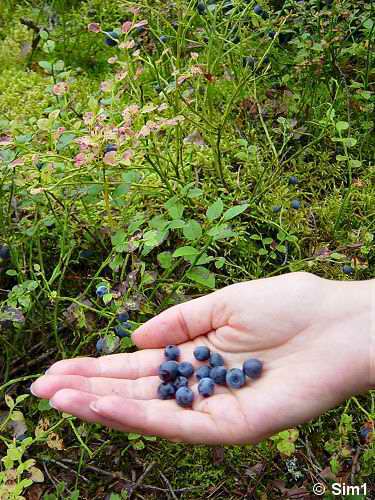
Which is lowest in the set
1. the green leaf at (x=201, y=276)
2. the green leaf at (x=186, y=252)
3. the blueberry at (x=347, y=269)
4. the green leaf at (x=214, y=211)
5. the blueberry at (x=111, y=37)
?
the blueberry at (x=347, y=269)

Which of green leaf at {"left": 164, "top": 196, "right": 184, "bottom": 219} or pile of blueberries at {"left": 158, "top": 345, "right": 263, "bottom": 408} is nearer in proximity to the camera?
pile of blueberries at {"left": 158, "top": 345, "right": 263, "bottom": 408}

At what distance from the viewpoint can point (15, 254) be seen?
6.05ft

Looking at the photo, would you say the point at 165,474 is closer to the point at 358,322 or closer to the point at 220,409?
the point at 220,409

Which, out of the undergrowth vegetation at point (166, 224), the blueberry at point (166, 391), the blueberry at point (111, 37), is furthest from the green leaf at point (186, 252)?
the blueberry at point (111, 37)

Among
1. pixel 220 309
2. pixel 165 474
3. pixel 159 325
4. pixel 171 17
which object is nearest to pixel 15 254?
pixel 159 325

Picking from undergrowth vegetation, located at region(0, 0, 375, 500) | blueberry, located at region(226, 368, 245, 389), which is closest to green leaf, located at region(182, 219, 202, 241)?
undergrowth vegetation, located at region(0, 0, 375, 500)

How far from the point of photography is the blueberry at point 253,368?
1494 millimetres

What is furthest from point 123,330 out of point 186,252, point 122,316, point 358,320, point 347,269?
point 347,269

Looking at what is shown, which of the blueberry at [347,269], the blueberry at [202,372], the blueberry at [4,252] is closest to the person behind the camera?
the blueberry at [202,372]

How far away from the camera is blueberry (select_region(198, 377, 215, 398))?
59.7 inches

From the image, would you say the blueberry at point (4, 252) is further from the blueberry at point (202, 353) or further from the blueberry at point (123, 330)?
the blueberry at point (202, 353)

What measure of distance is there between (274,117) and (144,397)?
5.38 feet

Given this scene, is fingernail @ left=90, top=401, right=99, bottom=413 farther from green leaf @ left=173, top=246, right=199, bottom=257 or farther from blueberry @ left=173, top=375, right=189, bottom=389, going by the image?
green leaf @ left=173, top=246, right=199, bottom=257

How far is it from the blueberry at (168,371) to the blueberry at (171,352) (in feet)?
0.14
